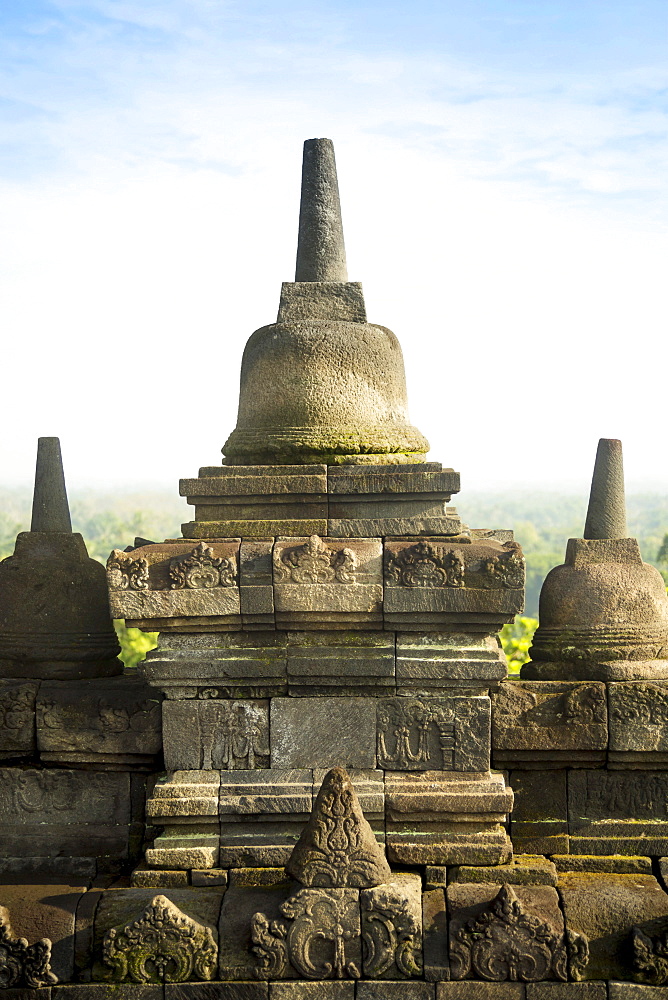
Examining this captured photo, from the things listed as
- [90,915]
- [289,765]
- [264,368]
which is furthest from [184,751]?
[264,368]

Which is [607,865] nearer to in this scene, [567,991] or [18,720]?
[567,991]

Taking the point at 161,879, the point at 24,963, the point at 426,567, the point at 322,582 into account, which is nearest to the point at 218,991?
the point at 161,879

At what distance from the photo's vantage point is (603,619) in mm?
6145

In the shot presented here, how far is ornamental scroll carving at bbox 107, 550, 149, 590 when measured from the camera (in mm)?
5523

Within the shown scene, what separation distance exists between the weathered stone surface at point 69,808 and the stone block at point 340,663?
1.26 m

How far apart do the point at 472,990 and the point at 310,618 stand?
1.91m

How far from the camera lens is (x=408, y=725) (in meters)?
5.60

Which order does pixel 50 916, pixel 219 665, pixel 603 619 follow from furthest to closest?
pixel 603 619, pixel 219 665, pixel 50 916

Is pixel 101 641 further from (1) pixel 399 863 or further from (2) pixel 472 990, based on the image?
(2) pixel 472 990

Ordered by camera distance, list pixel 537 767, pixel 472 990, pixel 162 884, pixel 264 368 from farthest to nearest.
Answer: pixel 264 368
pixel 537 767
pixel 162 884
pixel 472 990

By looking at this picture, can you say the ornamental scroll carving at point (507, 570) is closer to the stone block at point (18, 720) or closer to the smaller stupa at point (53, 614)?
the smaller stupa at point (53, 614)

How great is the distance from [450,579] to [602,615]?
1185 millimetres

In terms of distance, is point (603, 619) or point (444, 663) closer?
point (444, 663)

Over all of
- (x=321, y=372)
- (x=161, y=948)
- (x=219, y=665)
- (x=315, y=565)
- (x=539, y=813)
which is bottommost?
(x=161, y=948)
